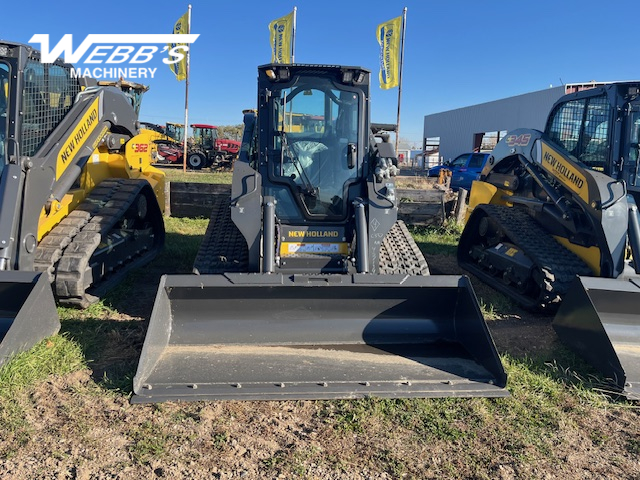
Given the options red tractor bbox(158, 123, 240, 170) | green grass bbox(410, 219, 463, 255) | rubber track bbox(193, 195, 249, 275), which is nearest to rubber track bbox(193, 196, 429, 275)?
rubber track bbox(193, 195, 249, 275)

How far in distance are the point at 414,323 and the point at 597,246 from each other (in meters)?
2.36

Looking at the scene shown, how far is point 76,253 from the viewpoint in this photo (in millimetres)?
5012

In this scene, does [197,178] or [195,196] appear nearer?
[195,196]

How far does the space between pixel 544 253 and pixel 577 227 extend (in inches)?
17.0

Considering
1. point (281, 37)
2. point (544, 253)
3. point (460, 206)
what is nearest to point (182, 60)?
point (281, 37)

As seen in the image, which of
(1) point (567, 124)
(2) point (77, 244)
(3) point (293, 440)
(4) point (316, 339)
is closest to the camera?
(3) point (293, 440)

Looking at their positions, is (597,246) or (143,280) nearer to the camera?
(597,246)

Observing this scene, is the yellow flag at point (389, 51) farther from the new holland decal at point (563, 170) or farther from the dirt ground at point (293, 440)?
the dirt ground at point (293, 440)

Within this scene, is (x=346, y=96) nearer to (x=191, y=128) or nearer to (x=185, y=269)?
(x=185, y=269)

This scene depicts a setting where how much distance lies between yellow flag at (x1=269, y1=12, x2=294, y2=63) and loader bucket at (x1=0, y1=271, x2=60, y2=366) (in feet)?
58.0

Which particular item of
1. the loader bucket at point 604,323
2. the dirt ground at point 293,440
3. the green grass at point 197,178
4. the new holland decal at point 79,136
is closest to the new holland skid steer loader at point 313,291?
the dirt ground at point 293,440

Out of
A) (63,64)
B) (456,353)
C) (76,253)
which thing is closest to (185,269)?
(76,253)

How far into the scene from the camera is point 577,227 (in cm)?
562

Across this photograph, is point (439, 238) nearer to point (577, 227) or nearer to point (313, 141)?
point (577, 227)
